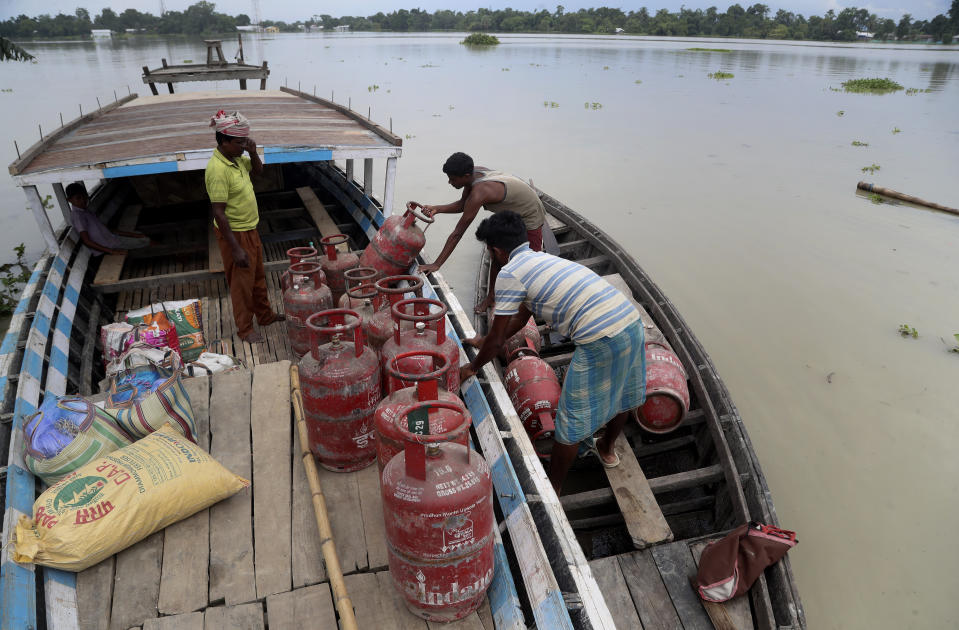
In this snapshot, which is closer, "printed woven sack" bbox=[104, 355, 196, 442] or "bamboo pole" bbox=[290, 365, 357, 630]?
"bamboo pole" bbox=[290, 365, 357, 630]

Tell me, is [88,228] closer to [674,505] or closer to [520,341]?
[520,341]

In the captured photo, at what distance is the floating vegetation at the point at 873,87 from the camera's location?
26812 mm

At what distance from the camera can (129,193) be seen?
7.87m

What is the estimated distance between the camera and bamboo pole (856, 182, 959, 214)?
37.3ft

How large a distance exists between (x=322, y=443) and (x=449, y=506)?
43.4 inches

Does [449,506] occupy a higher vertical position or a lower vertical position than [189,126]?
lower

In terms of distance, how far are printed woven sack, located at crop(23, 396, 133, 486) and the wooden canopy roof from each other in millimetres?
2733

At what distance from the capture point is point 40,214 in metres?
4.54

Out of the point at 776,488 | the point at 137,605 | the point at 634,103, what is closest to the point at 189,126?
the point at 137,605

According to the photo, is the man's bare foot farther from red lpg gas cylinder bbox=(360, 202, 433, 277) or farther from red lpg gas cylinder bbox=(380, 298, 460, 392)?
red lpg gas cylinder bbox=(380, 298, 460, 392)

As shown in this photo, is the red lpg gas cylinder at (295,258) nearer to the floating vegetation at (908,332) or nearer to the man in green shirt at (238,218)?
the man in green shirt at (238,218)

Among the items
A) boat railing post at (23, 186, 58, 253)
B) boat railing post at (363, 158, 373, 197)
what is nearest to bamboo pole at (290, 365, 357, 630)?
boat railing post at (23, 186, 58, 253)

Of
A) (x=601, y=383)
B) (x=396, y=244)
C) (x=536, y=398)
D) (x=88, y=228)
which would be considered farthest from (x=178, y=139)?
(x=601, y=383)

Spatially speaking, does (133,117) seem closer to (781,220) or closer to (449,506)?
(449,506)
